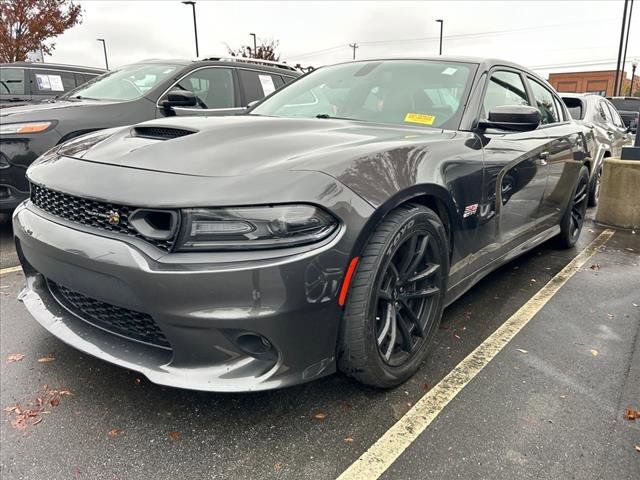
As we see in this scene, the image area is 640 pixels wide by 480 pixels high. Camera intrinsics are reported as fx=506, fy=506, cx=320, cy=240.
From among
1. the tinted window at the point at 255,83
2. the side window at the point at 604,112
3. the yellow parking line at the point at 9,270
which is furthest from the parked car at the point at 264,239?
the side window at the point at 604,112

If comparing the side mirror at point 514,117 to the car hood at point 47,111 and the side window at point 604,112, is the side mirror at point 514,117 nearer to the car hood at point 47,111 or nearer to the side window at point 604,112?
the car hood at point 47,111

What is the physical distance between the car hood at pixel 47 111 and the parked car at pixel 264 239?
89.1 inches

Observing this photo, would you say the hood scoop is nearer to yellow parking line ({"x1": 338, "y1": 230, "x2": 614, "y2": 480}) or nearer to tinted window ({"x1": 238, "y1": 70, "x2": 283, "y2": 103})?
yellow parking line ({"x1": 338, "y1": 230, "x2": 614, "y2": 480})

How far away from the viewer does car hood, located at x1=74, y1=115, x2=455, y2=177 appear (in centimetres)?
193

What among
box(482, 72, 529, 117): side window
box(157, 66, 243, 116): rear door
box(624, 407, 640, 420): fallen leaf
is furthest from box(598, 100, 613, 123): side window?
box(624, 407, 640, 420): fallen leaf

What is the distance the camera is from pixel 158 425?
81.0 inches

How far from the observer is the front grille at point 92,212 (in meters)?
1.82

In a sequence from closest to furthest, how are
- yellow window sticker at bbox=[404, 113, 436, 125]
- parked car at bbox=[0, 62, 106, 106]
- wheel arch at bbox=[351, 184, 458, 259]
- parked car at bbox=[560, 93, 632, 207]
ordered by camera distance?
wheel arch at bbox=[351, 184, 458, 259] → yellow window sticker at bbox=[404, 113, 436, 125] → parked car at bbox=[560, 93, 632, 207] → parked car at bbox=[0, 62, 106, 106]

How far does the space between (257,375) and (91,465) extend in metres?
0.69

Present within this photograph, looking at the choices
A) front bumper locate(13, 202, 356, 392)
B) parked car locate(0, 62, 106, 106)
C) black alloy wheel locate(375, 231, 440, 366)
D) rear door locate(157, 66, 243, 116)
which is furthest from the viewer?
parked car locate(0, 62, 106, 106)

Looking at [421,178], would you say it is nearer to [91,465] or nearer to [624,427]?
[624,427]

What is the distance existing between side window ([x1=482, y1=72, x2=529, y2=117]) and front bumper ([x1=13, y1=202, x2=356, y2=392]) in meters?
1.75

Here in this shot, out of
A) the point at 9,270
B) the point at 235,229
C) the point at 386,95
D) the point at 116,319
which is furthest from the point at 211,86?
the point at 235,229

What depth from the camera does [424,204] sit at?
2373mm
